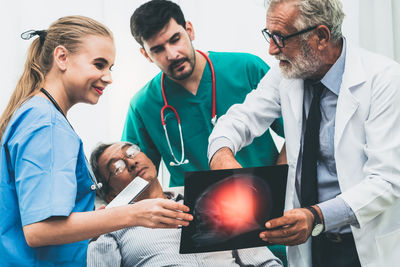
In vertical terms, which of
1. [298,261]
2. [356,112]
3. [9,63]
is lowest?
[298,261]

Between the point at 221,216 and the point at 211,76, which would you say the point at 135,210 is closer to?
the point at 221,216

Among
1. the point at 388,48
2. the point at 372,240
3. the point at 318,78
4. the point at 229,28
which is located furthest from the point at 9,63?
the point at 388,48

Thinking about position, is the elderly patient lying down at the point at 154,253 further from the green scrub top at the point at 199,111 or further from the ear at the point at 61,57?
the ear at the point at 61,57

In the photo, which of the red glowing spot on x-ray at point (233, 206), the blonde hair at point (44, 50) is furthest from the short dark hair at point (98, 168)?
the red glowing spot on x-ray at point (233, 206)

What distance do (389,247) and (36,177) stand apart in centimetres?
118

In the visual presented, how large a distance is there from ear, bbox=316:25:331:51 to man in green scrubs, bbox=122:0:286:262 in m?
0.56

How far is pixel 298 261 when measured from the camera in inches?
61.9

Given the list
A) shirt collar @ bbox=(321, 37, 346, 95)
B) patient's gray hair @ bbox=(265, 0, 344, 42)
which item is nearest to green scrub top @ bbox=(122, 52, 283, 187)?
shirt collar @ bbox=(321, 37, 346, 95)

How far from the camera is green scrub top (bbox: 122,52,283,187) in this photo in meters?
2.08

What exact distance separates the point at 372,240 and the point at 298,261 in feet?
0.95

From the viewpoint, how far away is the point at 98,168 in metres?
2.01

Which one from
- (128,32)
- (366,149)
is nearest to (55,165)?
(366,149)

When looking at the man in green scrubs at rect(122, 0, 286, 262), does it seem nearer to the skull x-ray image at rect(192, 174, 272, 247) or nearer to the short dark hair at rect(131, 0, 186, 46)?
the short dark hair at rect(131, 0, 186, 46)

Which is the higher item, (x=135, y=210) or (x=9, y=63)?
(x=9, y=63)
